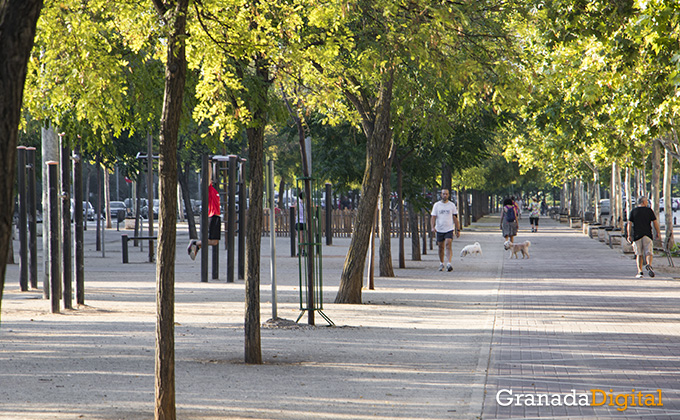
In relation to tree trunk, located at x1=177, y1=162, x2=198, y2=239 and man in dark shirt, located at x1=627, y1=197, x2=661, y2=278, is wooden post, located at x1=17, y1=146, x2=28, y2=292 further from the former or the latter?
tree trunk, located at x1=177, y1=162, x2=198, y2=239

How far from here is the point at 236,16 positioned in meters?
7.70

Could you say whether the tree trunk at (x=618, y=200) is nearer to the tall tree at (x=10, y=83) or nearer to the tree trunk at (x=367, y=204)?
the tree trunk at (x=367, y=204)

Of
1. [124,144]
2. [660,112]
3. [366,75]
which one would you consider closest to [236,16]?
[366,75]

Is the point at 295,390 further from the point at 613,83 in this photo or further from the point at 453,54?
the point at 613,83

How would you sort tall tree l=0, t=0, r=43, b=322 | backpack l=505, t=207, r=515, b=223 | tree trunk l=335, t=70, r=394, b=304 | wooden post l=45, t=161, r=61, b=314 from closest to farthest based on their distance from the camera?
tall tree l=0, t=0, r=43, b=322 < wooden post l=45, t=161, r=61, b=314 < tree trunk l=335, t=70, r=394, b=304 < backpack l=505, t=207, r=515, b=223

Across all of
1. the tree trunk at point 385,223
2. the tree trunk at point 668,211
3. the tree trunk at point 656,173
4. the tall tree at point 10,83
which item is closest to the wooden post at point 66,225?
the tree trunk at point 385,223

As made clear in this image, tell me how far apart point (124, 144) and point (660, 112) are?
19.5 metres

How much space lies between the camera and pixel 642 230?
57.7 feet

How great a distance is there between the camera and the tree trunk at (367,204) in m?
13.1

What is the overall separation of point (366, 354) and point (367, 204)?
4.80 m

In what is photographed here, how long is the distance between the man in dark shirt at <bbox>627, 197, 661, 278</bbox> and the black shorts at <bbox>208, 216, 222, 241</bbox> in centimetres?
861

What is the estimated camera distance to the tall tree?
327cm

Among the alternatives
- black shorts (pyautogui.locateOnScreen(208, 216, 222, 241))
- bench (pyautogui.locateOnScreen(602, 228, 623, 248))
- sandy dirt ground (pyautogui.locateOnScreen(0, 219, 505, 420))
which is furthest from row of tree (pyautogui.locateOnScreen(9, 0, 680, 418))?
bench (pyautogui.locateOnScreen(602, 228, 623, 248))

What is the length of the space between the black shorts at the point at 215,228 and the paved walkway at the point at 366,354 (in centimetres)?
257
